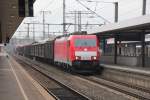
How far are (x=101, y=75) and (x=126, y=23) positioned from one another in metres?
5.66

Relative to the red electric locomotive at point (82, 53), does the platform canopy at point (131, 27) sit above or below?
above

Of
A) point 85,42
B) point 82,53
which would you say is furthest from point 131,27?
point 85,42

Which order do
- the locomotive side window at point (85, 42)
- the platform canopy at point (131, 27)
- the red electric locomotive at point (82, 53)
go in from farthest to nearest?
the locomotive side window at point (85, 42) → the red electric locomotive at point (82, 53) → the platform canopy at point (131, 27)

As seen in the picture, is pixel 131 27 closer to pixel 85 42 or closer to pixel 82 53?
pixel 82 53

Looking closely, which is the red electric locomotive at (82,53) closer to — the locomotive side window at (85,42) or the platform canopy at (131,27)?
the locomotive side window at (85,42)

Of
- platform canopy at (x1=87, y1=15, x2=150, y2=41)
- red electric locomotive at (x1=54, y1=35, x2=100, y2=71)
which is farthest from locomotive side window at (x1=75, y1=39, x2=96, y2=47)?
platform canopy at (x1=87, y1=15, x2=150, y2=41)

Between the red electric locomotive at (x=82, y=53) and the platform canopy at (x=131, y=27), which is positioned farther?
the red electric locomotive at (x=82, y=53)

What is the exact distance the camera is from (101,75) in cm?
3362

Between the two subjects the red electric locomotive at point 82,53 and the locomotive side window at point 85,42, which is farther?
the locomotive side window at point 85,42

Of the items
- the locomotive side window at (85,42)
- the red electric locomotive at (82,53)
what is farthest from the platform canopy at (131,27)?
the red electric locomotive at (82,53)

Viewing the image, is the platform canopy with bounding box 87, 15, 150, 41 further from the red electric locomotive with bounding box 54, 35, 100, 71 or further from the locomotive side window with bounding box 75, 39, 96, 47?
the red electric locomotive with bounding box 54, 35, 100, 71

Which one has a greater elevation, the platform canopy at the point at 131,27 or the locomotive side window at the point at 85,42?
the platform canopy at the point at 131,27

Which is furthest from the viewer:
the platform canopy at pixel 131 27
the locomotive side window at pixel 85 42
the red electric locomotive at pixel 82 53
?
the locomotive side window at pixel 85 42

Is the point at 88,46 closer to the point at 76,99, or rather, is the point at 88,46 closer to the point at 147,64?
the point at 147,64
